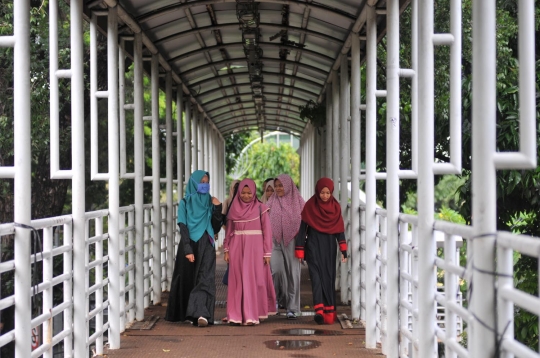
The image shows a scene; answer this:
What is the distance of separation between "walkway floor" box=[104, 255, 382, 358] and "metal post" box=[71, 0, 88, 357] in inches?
37.4

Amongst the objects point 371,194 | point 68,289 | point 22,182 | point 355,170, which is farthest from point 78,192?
point 355,170

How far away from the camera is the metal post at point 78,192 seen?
641cm

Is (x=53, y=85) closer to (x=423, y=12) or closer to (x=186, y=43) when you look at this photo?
(x=423, y=12)

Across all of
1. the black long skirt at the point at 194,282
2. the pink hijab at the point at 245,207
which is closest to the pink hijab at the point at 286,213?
the pink hijab at the point at 245,207

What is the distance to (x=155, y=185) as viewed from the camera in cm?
1057

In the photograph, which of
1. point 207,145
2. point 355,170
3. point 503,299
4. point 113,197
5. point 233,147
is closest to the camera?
point 503,299

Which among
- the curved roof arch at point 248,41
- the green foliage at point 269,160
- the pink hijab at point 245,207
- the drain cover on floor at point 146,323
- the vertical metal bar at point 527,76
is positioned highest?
the curved roof arch at point 248,41

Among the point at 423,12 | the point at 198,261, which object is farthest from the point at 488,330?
the point at 198,261

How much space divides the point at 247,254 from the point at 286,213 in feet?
2.70

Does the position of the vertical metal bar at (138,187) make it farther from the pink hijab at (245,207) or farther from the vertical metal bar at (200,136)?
the vertical metal bar at (200,136)

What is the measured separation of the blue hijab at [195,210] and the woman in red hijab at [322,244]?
0.99 metres

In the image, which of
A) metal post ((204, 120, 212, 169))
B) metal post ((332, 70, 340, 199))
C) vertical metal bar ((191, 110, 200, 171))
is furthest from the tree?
metal post ((332, 70, 340, 199))

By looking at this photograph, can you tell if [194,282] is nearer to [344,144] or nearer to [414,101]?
[344,144]

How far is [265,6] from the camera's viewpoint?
31.7 ft
